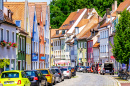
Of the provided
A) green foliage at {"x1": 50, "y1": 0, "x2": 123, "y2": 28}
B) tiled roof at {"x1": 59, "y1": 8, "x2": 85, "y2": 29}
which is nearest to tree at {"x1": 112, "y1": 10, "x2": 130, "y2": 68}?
green foliage at {"x1": 50, "y1": 0, "x2": 123, "y2": 28}

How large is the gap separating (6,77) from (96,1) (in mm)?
84515

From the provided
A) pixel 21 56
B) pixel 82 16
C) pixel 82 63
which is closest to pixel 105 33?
pixel 82 63

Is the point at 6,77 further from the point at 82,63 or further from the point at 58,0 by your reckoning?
the point at 58,0

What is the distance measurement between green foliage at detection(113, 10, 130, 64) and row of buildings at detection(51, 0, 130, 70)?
23864 millimetres

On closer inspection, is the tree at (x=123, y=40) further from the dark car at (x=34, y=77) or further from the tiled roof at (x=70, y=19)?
the tiled roof at (x=70, y=19)

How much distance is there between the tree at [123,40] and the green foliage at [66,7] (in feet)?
190

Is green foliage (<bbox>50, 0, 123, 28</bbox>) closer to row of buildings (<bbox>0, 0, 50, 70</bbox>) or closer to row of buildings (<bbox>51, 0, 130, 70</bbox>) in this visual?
row of buildings (<bbox>51, 0, 130, 70</bbox>)

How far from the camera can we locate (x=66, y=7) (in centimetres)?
10912

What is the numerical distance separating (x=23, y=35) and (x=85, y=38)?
1967 inches

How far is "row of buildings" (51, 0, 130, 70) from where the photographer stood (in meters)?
79.0

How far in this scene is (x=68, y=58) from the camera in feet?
363

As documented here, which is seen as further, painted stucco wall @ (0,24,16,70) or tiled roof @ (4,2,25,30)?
tiled roof @ (4,2,25,30)

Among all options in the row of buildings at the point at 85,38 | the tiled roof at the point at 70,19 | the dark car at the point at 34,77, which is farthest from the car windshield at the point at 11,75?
the tiled roof at the point at 70,19

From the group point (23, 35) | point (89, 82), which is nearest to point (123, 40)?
point (89, 82)
